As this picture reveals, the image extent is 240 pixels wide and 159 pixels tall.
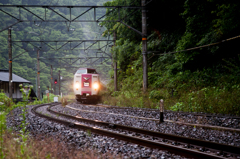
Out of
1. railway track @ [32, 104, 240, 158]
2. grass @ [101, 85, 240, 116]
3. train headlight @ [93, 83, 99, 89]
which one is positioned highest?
train headlight @ [93, 83, 99, 89]

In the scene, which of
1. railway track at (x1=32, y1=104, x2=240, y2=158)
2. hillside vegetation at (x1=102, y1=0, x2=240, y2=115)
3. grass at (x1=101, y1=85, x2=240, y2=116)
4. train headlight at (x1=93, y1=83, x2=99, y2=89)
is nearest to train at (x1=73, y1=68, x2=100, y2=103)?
train headlight at (x1=93, y1=83, x2=99, y2=89)

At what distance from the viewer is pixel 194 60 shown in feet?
46.6

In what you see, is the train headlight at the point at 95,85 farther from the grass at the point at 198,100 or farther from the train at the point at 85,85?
the grass at the point at 198,100

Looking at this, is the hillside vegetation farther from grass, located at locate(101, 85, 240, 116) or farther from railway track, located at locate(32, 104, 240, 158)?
railway track, located at locate(32, 104, 240, 158)

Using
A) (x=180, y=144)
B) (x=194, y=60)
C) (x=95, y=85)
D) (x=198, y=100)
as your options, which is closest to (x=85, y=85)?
(x=95, y=85)

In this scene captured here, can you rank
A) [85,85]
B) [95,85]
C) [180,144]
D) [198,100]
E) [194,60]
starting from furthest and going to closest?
[95,85]
[85,85]
[194,60]
[198,100]
[180,144]

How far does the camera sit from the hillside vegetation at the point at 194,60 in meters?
10.6

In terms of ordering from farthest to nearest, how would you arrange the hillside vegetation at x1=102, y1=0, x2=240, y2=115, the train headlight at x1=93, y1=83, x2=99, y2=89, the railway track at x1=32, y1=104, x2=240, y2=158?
the train headlight at x1=93, y1=83, x2=99, y2=89
the hillside vegetation at x1=102, y1=0, x2=240, y2=115
the railway track at x1=32, y1=104, x2=240, y2=158

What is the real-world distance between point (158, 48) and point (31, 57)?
61070 millimetres

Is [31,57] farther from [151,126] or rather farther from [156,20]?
[151,126]

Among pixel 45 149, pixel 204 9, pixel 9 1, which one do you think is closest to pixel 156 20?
pixel 204 9

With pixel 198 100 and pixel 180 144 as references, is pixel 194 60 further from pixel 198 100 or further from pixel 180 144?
pixel 180 144

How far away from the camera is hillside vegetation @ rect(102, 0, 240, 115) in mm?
10570

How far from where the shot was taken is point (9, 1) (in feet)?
240
